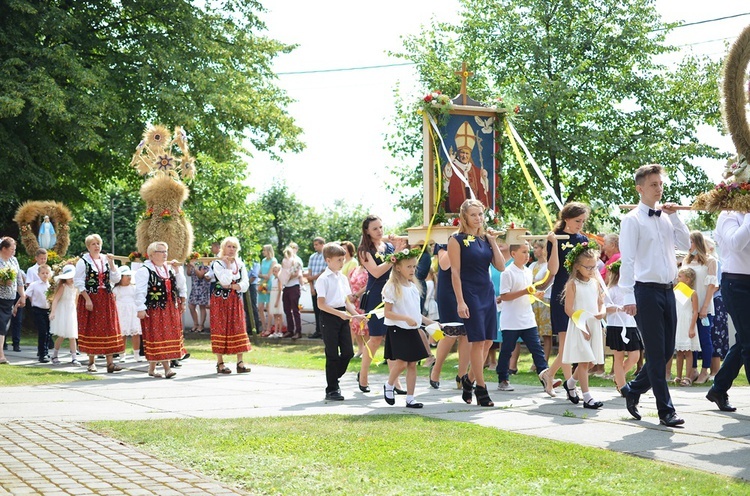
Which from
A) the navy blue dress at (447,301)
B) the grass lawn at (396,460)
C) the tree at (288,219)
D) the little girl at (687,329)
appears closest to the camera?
the grass lawn at (396,460)

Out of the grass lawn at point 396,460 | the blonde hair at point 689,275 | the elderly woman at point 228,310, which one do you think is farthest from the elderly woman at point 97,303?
the blonde hair at point 689,275

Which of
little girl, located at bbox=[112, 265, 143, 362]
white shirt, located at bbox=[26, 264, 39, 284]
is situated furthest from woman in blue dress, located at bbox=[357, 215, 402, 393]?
white shirt, located at bbox=[26, 264, 39, 284]

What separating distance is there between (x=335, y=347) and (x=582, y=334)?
8.34 ft

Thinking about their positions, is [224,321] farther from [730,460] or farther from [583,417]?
[730,460]

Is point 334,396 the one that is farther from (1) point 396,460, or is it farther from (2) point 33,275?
(2) point 33,275

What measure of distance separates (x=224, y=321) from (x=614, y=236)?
18.1 ft

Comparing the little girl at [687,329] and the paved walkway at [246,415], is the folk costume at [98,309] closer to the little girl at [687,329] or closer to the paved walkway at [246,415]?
the paved walkway at [246,415]

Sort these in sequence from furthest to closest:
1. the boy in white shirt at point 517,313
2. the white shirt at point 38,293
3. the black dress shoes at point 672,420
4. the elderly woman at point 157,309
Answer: the white shirt at point 38,293, the elderly woman at point 157,309, the boy in white shirt at point 517,313, the black dress shoes at point 672,420

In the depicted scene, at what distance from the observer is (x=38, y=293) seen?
18125 mm

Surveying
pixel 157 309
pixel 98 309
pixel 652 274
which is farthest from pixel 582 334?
pixel 98 309

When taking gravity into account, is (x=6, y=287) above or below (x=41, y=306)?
above

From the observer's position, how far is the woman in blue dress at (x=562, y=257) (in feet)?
33.7

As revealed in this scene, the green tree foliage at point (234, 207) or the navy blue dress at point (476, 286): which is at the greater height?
the green tree foliage at point (234, 207)

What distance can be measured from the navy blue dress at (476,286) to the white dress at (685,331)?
313 cm
